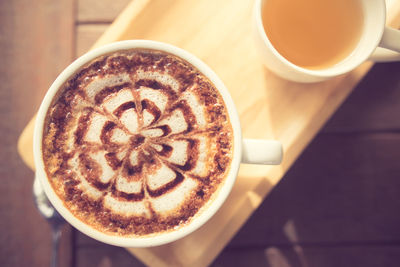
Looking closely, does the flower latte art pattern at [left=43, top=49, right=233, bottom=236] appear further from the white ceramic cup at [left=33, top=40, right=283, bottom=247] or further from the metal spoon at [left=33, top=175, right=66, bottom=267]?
the metal spoon at [left=33, top=175, right=66, bottom=267]

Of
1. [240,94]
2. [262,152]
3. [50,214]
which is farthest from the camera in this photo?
[50,214]

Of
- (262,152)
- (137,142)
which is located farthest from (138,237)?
(262,152)

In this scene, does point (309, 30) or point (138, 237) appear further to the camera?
point (309, 30)

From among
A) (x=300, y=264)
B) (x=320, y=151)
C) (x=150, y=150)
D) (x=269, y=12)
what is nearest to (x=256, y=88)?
(x=269, y=12)

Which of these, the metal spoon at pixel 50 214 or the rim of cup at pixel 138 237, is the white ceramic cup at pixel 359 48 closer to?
the rim of cup at pixel 138 237

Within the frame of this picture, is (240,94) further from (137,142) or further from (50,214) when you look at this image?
(50,214)

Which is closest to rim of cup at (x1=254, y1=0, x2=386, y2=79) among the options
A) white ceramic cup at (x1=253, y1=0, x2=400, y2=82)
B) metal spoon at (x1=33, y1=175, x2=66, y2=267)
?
white ceramic cup at (x1=253, y1=0, x2=400, y2=82)

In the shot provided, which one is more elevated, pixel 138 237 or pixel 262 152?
pixel 262 152

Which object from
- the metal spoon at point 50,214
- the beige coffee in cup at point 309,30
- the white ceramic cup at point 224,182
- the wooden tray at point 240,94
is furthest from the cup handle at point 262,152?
the metal spoon at point 50,214
